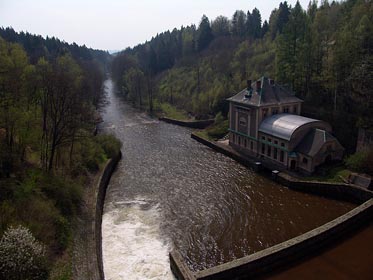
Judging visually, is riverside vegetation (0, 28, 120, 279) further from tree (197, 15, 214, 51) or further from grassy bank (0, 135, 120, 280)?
tree (197, 15, 214, 51)

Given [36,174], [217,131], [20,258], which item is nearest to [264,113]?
[217,131]

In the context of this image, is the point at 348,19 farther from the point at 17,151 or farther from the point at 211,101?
the point at 17,151

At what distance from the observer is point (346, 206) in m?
29.9

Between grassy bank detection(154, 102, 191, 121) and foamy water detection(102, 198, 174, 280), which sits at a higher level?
grassy bank detection(154, 102, 191, 121)

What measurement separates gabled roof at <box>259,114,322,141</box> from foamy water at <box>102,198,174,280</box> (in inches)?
643

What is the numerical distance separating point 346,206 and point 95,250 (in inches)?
876

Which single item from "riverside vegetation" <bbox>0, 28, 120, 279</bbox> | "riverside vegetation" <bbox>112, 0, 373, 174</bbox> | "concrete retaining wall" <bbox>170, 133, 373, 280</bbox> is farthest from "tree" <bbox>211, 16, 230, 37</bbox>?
"concrete retaining wall" <bbox>170, 133, 373, 280</bbox>

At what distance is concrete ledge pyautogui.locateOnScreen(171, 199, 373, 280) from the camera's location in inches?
792

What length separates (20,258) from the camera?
52.7 ft

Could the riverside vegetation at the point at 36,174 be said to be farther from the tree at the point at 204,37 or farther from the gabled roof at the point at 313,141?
the tree at the point at 204,37

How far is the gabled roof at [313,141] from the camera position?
112 feet

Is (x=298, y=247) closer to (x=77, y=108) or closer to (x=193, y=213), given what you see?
(x=193, y=213)

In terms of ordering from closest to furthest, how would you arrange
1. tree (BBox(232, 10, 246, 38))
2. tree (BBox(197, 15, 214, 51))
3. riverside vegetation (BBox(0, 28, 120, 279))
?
riverside vegetation (BBox(0, 28, 120, 279)), tree (BBox(197, 15, 214, 51)), tree (BBox(232, 10, 246, 38))

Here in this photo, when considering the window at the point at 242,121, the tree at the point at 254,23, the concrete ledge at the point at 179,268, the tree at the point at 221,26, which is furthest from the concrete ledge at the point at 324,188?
the tree at the point at 221,26
